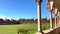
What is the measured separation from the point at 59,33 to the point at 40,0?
5.90 metres

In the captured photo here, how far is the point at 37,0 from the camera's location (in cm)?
548

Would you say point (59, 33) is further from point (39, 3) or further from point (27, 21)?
point (27, 21)

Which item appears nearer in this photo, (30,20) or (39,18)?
(39,18)

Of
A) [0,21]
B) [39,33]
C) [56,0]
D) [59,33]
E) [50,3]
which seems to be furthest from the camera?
[0,21]

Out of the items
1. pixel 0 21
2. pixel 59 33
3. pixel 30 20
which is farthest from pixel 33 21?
pixel 59 33

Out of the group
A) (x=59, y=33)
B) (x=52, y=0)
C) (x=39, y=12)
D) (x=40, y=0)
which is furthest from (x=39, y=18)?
(x=59, y=33)

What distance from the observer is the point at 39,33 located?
535cm

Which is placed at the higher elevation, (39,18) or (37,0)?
(37,0)

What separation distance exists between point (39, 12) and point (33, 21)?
46597 mm

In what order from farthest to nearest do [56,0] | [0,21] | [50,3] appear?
[0,21], [50,3], [56,0]

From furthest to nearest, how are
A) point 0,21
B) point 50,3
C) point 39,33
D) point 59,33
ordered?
point 0,21 → point 59,33 → point 50,3 → point 39,33

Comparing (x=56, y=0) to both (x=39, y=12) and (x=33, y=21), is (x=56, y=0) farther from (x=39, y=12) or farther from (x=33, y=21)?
(x=33, y=21)

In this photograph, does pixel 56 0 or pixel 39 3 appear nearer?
pixel 39 3

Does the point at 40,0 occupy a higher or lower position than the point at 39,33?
higher
